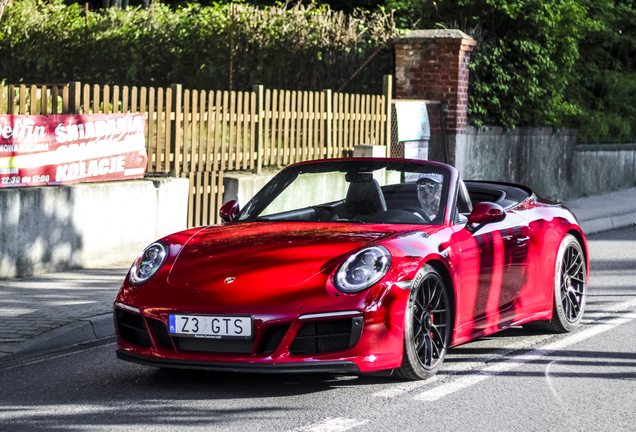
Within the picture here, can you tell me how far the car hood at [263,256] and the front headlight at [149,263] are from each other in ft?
0.41

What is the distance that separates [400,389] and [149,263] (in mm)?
1623

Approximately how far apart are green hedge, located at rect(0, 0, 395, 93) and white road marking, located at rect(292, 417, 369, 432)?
1201 centimetres

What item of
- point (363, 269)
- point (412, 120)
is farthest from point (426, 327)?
point (412, 120)

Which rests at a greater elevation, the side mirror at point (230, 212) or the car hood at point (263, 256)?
the side mirror at point (230, 212)

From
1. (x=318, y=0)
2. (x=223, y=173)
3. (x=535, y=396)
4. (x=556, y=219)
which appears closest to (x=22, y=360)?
(x=535, y=396)

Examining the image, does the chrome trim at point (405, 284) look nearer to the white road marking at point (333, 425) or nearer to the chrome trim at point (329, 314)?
the chrome trim at point (329, 314)

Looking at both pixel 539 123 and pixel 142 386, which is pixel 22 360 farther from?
pixel 539 123

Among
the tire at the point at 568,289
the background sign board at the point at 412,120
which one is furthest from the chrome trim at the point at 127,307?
the background sign board at the point at 412,120

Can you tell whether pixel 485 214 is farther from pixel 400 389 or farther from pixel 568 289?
pixel 568 289

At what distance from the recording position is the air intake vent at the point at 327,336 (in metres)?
5.12

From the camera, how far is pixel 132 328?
551 centimetres

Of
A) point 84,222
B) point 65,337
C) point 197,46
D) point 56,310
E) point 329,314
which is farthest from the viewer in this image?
point 197,46

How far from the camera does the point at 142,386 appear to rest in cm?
557

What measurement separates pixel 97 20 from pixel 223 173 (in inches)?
342
